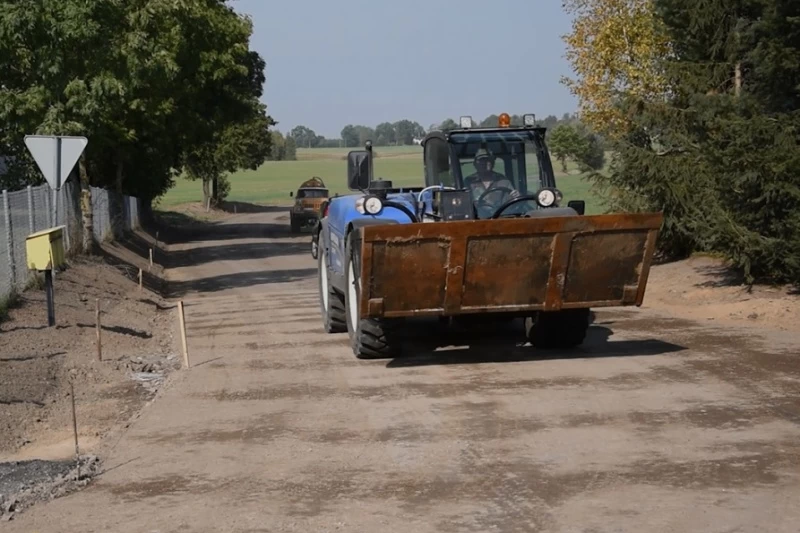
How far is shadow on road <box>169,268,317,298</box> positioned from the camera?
80.3ft

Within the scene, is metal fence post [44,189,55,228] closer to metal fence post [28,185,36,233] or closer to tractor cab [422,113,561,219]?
metal fence post [28,185,36,233]

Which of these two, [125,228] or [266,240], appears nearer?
[125,228]

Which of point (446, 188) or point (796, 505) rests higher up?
point (446, 188)

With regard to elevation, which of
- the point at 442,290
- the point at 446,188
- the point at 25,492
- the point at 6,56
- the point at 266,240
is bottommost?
the point at 266,240

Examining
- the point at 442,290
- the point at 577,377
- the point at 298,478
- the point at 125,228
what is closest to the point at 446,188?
the point at 442,290

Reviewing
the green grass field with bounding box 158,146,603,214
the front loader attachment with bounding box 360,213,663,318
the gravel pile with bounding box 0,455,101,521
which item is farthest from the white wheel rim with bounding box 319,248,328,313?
the green grass field with bounding box 158,146,603,214

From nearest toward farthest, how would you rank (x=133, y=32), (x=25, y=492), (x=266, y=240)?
(x=25, y=492)
(x=133, y=32)
(x=266, y=240)

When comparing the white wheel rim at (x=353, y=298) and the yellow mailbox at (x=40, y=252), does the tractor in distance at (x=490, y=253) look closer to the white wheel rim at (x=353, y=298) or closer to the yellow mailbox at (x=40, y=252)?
the white wheel rim at (x=353, y=298)

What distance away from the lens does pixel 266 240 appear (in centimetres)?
→ 4256

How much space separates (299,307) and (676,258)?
8926 mm

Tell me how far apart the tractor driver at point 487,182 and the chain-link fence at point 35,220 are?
697cm

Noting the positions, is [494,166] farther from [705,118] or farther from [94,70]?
[94,70]

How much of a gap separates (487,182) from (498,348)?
6.21 feet

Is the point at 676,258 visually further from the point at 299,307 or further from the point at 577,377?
the point at 577,377
